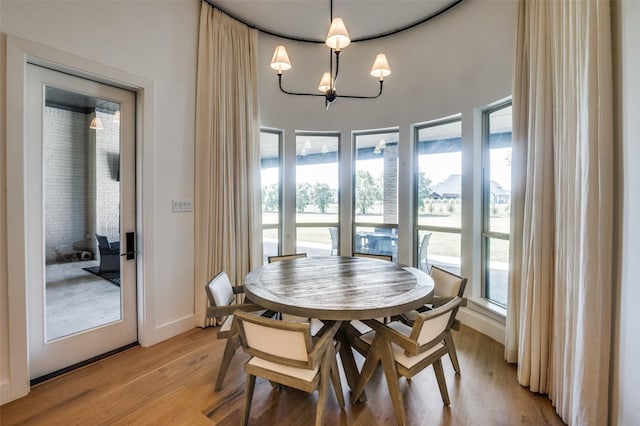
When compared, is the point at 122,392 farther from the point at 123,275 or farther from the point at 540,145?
the point at 540,145

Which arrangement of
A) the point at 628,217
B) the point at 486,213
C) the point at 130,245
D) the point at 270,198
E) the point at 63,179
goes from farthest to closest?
the point at 270,198
the point at 486,213
the point at 130,245
the point at 63,179
the point at 628,217

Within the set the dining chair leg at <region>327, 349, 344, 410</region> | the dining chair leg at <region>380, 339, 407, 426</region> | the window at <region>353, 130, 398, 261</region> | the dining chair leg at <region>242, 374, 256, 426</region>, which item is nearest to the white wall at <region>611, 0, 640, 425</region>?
the dining chair leg at <region>380, 339, 407, 426</region>

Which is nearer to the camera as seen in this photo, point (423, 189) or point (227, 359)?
point (227, 359)

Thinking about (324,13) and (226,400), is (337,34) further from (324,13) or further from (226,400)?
(226,400)

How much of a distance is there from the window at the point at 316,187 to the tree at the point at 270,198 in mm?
310

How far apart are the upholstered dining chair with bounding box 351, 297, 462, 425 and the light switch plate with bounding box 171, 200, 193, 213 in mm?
2183

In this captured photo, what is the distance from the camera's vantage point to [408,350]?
1.58m

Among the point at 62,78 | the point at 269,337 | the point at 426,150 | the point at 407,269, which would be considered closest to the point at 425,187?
the point at 426,150

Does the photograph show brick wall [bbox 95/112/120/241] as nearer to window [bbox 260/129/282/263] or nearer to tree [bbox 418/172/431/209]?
window [bbox 260/129/282/263]

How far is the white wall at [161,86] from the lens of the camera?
7.38ft

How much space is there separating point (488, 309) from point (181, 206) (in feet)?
10.8

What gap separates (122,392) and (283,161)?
9.78 feet

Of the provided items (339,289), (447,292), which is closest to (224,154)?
(339,289)

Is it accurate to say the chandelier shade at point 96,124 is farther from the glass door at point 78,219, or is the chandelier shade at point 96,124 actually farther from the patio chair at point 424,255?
the patio chair at point 424,255
